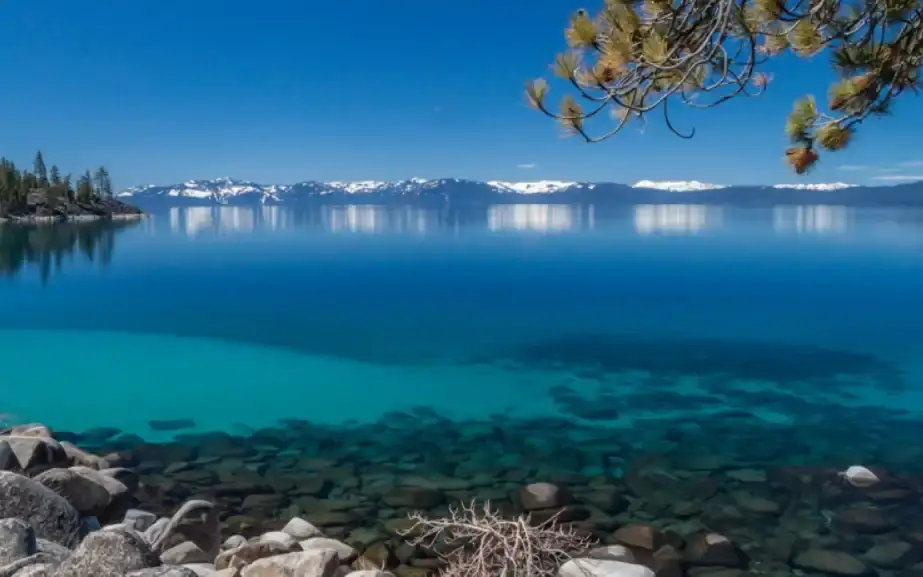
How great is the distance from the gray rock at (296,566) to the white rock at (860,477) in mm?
6181

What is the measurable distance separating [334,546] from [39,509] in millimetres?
2440

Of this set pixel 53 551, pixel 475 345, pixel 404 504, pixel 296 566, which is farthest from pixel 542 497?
pixel 475 345

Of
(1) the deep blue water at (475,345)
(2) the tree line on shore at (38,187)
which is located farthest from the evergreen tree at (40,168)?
(1) the deep blue water at (475,345)

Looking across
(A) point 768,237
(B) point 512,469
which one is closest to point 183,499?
(B) point 512,469

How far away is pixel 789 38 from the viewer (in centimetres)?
461

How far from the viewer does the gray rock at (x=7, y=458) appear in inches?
294

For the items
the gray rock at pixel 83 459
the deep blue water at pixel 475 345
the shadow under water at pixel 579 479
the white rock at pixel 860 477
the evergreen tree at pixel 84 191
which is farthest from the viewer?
the evergreen tree at pixel 84 191

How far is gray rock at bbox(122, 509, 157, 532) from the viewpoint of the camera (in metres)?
7.30

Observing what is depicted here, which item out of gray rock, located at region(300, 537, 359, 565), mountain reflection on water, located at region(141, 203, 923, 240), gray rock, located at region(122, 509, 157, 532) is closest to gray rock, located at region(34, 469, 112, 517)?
gray rock, located at region(122, 509, 157, 532)

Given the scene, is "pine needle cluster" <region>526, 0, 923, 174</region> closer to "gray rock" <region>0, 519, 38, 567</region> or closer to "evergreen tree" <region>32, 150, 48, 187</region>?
"gray rock" <region>0, 519, 38, 567</region>

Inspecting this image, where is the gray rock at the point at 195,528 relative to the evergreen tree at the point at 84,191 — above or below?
below

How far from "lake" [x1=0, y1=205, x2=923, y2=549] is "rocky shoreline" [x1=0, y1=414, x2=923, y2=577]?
0.06m

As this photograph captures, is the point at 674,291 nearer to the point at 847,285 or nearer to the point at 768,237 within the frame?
the point at 847,285

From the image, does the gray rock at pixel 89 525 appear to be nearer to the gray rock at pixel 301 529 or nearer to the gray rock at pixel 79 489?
the gray rock at pixel 79 489
